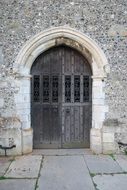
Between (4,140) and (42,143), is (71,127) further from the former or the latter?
(4,140)

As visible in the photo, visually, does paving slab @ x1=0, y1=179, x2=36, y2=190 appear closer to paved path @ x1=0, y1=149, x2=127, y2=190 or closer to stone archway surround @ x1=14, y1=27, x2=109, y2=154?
paved path @ x1=0, y1=149, x2=127, y2=190

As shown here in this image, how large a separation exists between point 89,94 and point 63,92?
66cm

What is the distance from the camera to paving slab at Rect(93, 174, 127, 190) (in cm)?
392

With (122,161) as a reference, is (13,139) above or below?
above

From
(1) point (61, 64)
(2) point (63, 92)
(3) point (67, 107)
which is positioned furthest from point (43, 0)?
(3) point (67, 107)

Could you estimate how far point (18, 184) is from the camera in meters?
4.03

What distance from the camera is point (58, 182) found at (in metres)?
4.11

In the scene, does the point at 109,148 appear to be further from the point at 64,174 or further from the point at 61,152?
the point at 64,174

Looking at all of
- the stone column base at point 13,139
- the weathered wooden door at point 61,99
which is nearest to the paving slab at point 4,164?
the stone column base at point 13,139

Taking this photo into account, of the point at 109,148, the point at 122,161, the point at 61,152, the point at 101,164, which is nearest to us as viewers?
the point at 101,164

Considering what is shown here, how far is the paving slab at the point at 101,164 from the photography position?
4.67 metres

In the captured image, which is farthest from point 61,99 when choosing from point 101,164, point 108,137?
point 101,164

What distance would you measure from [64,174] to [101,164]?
94 centimetres

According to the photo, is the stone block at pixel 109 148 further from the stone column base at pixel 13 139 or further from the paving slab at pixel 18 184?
the paving slab at pixel 18 184
